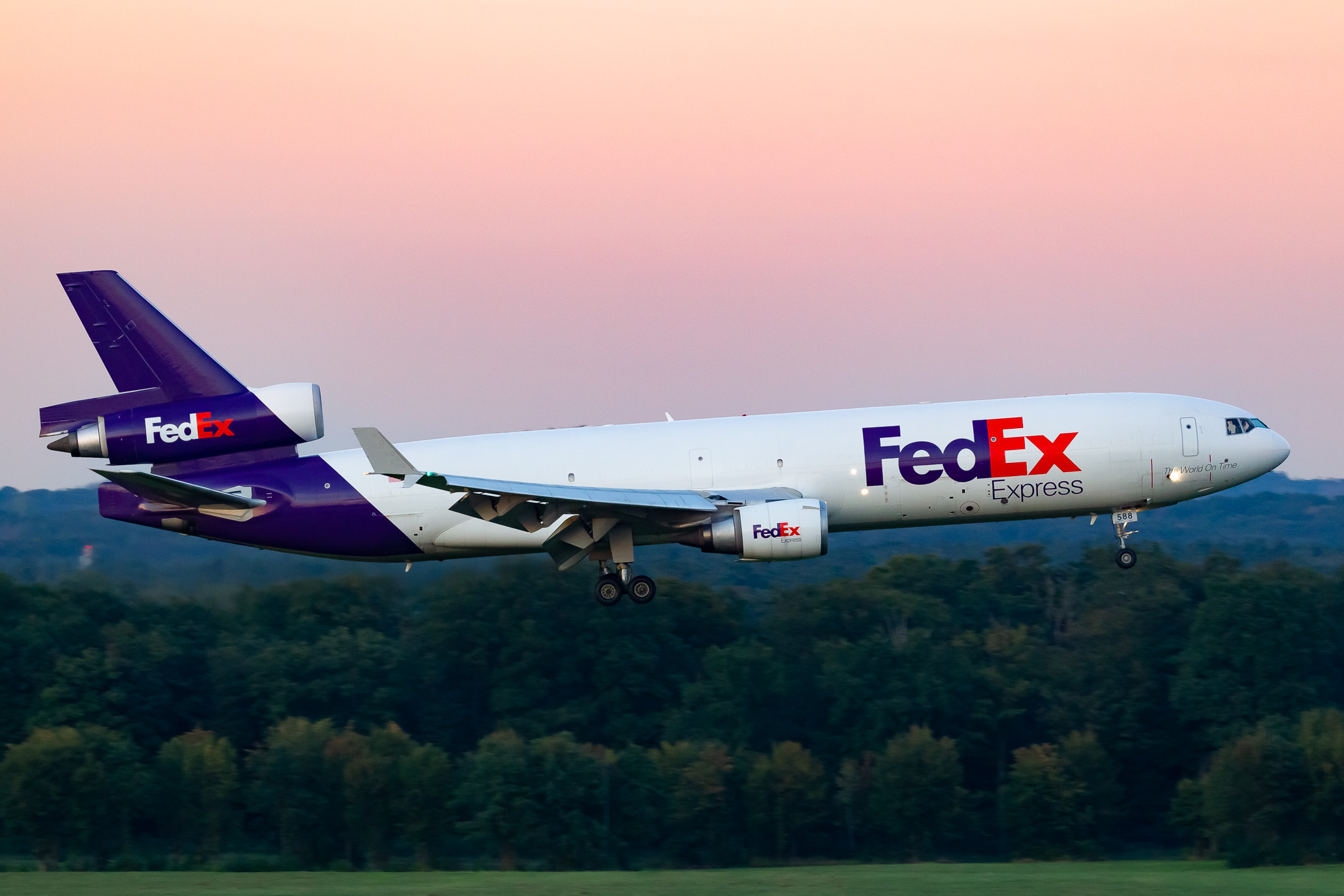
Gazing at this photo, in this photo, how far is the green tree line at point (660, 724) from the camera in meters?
83.6

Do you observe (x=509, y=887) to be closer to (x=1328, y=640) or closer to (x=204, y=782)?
(x=204, y=782)

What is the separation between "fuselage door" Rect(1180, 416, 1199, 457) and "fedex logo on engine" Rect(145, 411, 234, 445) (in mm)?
25958

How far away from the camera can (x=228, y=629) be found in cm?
8981

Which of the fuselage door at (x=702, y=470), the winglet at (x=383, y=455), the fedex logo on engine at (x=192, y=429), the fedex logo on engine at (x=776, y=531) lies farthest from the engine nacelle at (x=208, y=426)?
the fedex logo on engine at (x=776, y=531)

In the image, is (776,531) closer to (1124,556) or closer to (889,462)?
(889,462)

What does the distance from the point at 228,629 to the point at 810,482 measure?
2419 inches

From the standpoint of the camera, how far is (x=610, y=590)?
129ft

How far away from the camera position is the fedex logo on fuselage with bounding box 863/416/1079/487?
124 ft

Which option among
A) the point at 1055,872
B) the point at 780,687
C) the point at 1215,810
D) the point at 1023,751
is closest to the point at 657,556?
the point at 780,687

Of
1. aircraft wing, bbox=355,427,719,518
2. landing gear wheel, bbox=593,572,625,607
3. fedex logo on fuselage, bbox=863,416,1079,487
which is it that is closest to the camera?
aircraft wing, bbox=355,427,719,518

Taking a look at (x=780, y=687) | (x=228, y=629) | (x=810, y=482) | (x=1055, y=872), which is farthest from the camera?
(x=780, y=687)

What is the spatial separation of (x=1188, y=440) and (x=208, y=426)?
2681 centimetres

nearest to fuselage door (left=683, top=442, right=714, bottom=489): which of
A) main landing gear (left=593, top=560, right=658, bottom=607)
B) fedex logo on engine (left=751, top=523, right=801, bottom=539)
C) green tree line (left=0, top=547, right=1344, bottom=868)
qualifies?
fedex logo on engine (left=751, top=523, right=801, bottom=539)

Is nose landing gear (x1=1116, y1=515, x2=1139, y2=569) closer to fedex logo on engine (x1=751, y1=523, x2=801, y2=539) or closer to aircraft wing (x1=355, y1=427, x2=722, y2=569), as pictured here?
fedex logo on engine (x1=751, y1=523, x2=801, y2=539)
